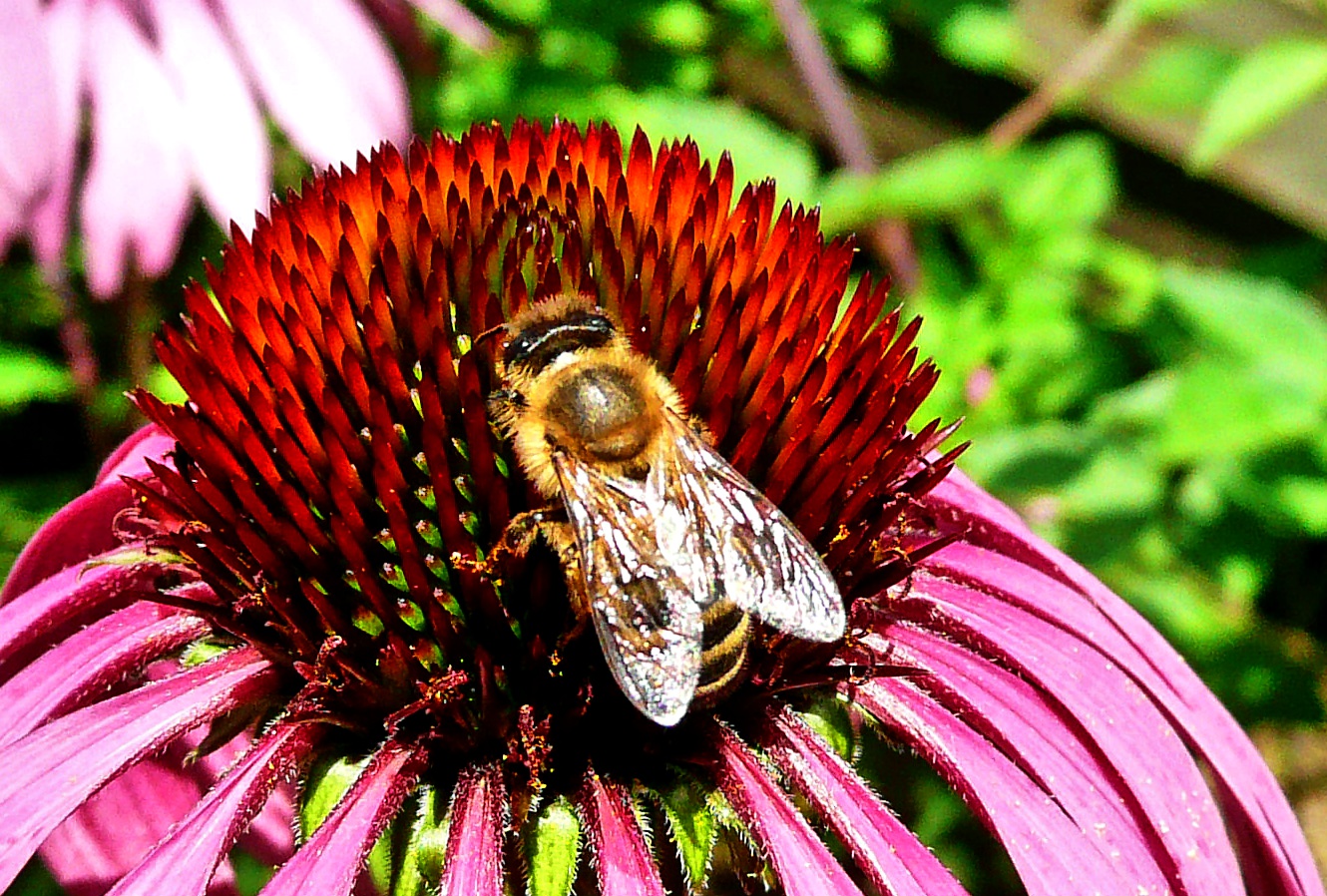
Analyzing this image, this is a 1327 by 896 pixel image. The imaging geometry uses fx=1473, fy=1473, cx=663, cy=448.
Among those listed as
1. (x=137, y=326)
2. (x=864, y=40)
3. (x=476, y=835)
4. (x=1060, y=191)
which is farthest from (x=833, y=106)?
(x=476, y=835)

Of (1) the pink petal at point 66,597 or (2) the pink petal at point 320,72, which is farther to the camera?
(2) the pink petal at point 320,72

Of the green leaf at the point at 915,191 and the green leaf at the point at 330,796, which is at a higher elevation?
the green leaf at the point at 915,191

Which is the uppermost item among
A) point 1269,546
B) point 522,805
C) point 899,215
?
point 899,215

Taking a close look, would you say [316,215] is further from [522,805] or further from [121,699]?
[522,805]

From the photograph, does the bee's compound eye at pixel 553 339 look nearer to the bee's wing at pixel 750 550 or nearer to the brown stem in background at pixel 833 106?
the bee's wing at pixel 750 550

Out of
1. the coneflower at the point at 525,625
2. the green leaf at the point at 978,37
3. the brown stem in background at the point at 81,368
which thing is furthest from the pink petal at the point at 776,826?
the green leaf at the point at 978,37

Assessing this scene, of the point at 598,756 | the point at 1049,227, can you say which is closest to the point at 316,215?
the point at 598,756
